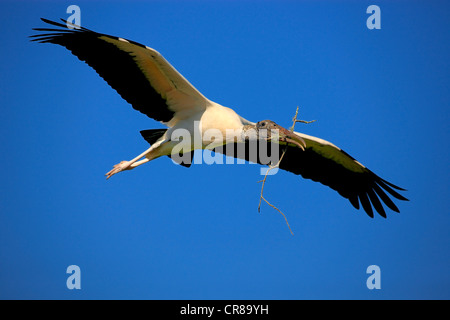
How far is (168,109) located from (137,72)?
820 millimetres

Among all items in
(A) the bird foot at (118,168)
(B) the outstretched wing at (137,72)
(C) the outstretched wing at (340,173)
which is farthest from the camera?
(C) the outstretched wing at (340,173)

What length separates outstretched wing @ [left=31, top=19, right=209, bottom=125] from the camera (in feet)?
22.1

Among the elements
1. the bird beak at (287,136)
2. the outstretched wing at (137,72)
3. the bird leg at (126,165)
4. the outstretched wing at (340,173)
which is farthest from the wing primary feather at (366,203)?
the bird leg at (126,165)

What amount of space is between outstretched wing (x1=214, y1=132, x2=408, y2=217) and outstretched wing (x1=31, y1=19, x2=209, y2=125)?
171 cm

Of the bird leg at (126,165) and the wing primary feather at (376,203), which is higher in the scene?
the bird leg at (126,165)

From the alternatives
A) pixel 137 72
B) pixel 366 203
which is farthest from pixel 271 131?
pixel 366 203

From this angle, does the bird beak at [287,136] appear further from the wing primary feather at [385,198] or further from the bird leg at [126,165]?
the wing primary feather at [385,198]

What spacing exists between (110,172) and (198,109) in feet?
5.35

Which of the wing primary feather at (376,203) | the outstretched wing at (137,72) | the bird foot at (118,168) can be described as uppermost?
the outstretched wing at (137,72)

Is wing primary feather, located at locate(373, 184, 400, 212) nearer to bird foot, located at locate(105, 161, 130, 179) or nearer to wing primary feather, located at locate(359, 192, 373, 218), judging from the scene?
wing primary feather, located at locate(359, 192, 373, 218)

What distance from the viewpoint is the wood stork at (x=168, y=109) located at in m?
6.84

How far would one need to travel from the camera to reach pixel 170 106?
25.1 feet
